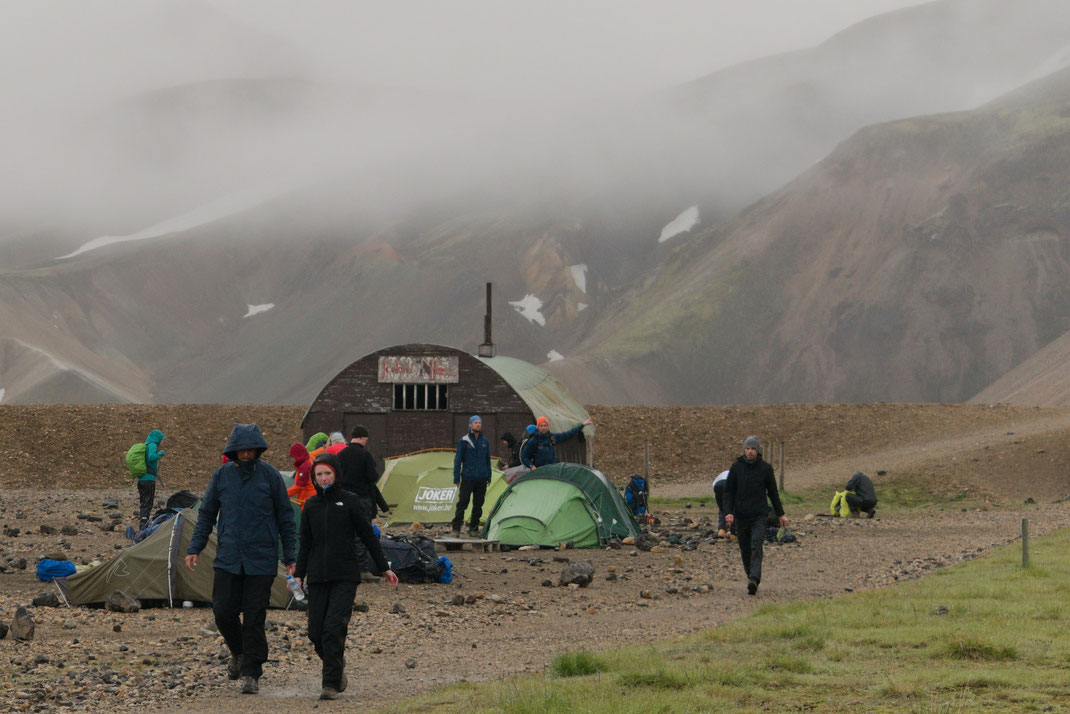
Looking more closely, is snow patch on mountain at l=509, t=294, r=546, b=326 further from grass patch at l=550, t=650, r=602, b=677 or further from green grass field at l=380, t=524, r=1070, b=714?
grass patch at l=550, t=650, r=602, b=677

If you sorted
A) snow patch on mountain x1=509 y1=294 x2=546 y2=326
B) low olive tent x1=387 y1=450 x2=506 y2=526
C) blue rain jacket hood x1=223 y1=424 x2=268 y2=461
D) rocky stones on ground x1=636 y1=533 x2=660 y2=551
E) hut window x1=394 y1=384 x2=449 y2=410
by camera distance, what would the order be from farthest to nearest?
snow patch on mountain x1=509 y1=294 x2=546 y2=326 → hut window x1=394 y1=384 x2=449 y2=410 → low olive tent x1=387 y1=450 x2=506 y2=526 → rocky stones on ground x1=636 y1=533 x2=660 y2=551 → blue rain jacket hood x1=223 y1=424 x2=268 y2=461

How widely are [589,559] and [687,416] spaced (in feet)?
118

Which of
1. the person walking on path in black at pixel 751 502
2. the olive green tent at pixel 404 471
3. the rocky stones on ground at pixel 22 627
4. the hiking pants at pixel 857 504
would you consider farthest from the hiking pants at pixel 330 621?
the hiking pants at pixel 857 504

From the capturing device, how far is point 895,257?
109 meters

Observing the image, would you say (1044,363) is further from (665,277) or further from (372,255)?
(372,255)

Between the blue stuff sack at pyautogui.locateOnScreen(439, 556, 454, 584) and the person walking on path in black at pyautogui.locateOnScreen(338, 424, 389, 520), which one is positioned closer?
the person walking on path in black at pyautogui.locateOnScreen(338, 424, 389, 520)

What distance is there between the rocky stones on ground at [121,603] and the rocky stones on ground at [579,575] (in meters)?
5.85

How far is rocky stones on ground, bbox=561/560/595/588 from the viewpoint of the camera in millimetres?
17453

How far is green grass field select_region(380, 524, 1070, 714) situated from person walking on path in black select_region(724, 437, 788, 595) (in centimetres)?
238

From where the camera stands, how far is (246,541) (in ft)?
34.4

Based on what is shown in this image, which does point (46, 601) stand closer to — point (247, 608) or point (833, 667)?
point (247, 608)

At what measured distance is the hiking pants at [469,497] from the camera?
22.8 meters

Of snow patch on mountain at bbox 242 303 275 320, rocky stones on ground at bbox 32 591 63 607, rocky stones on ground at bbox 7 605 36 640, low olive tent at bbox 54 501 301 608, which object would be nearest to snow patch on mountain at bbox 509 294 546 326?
snow patch on mountain at bbox 242 303 275 320

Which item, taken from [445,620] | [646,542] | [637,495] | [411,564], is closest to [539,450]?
[646,542]
